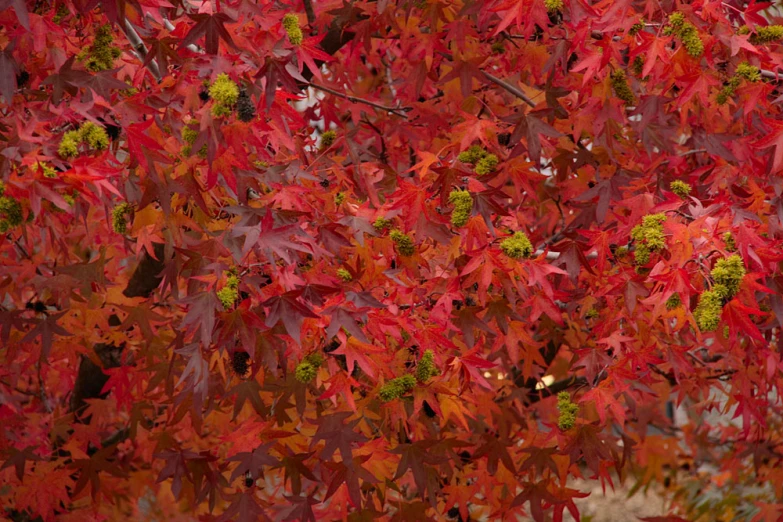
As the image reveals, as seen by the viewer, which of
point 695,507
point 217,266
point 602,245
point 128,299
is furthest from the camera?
point 695,507

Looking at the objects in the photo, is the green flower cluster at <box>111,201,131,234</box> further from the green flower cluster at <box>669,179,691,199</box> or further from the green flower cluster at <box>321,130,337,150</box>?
the green flower cluster at <box>669,179,691,199</box>

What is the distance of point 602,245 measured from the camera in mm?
3281

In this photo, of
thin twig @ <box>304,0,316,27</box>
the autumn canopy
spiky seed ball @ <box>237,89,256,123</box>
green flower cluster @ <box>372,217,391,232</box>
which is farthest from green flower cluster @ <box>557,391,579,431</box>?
thin twig @ <box>304,0,316,27</box>

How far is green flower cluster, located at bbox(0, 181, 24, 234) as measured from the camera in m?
2.75

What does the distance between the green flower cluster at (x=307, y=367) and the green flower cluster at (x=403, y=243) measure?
1.59 ft

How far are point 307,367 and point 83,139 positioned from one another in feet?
3.57

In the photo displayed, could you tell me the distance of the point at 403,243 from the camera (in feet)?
10.6

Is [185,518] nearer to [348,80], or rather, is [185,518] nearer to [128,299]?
[128,299]

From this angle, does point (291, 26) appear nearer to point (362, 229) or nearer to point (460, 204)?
point (362, 229)

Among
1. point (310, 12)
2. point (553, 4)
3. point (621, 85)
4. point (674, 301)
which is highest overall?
point (553, 4)

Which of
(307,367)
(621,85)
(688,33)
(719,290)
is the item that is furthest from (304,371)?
(688,33)

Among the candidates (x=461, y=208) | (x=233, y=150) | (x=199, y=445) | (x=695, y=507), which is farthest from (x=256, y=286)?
(x=695, y=507)

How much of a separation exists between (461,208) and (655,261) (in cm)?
71

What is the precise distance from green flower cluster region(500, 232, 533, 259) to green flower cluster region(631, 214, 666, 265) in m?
0.37
